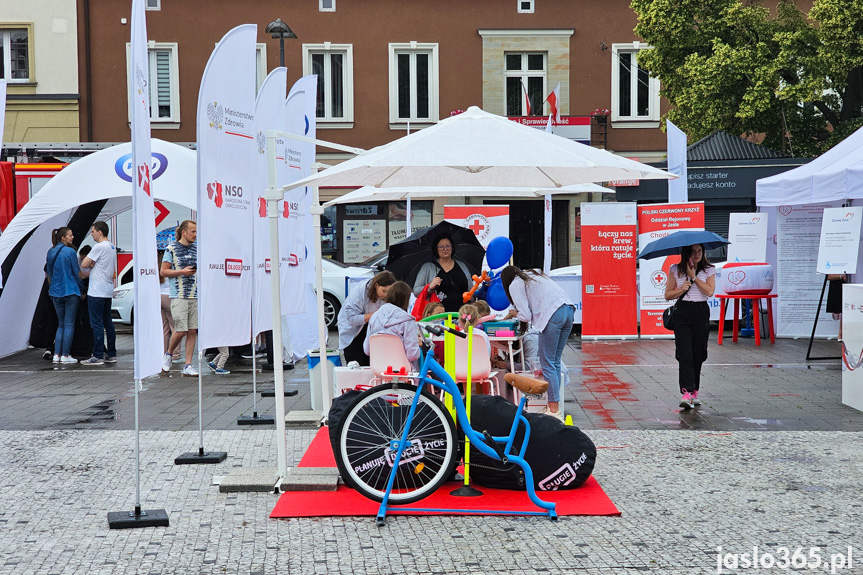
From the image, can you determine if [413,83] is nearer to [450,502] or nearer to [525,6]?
[525,6]

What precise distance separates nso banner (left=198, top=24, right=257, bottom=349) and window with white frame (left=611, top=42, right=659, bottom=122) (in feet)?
66.0

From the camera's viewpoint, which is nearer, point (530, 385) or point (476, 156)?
point (530, 385)

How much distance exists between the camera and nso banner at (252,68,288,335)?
873 cm

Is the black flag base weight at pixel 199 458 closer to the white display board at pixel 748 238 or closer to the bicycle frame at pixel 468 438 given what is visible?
the bicycle frame at pixel 468 438

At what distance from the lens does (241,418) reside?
9.00m

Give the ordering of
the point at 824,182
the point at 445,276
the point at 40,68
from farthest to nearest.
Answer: the point at 40,68
the point at 824,182
the point at 445,276

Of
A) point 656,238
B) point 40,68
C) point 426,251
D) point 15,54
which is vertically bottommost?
point 426,251

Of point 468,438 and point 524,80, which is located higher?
point 524,80

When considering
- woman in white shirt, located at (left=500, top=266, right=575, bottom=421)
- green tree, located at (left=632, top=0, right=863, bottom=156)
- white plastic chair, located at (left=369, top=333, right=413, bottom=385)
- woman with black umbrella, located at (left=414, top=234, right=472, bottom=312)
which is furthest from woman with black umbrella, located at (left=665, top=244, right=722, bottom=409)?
green tree, located at (left=632, top=0, right=863, bottom=156)

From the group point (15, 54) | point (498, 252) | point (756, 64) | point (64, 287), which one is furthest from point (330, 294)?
point (15, 54)

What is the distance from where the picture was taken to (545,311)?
28.5ft

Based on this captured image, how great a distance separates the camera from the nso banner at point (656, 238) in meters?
15.8

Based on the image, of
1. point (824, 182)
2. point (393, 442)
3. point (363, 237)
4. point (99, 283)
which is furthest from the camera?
point (363, 237)

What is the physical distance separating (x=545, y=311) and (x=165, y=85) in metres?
20.6
